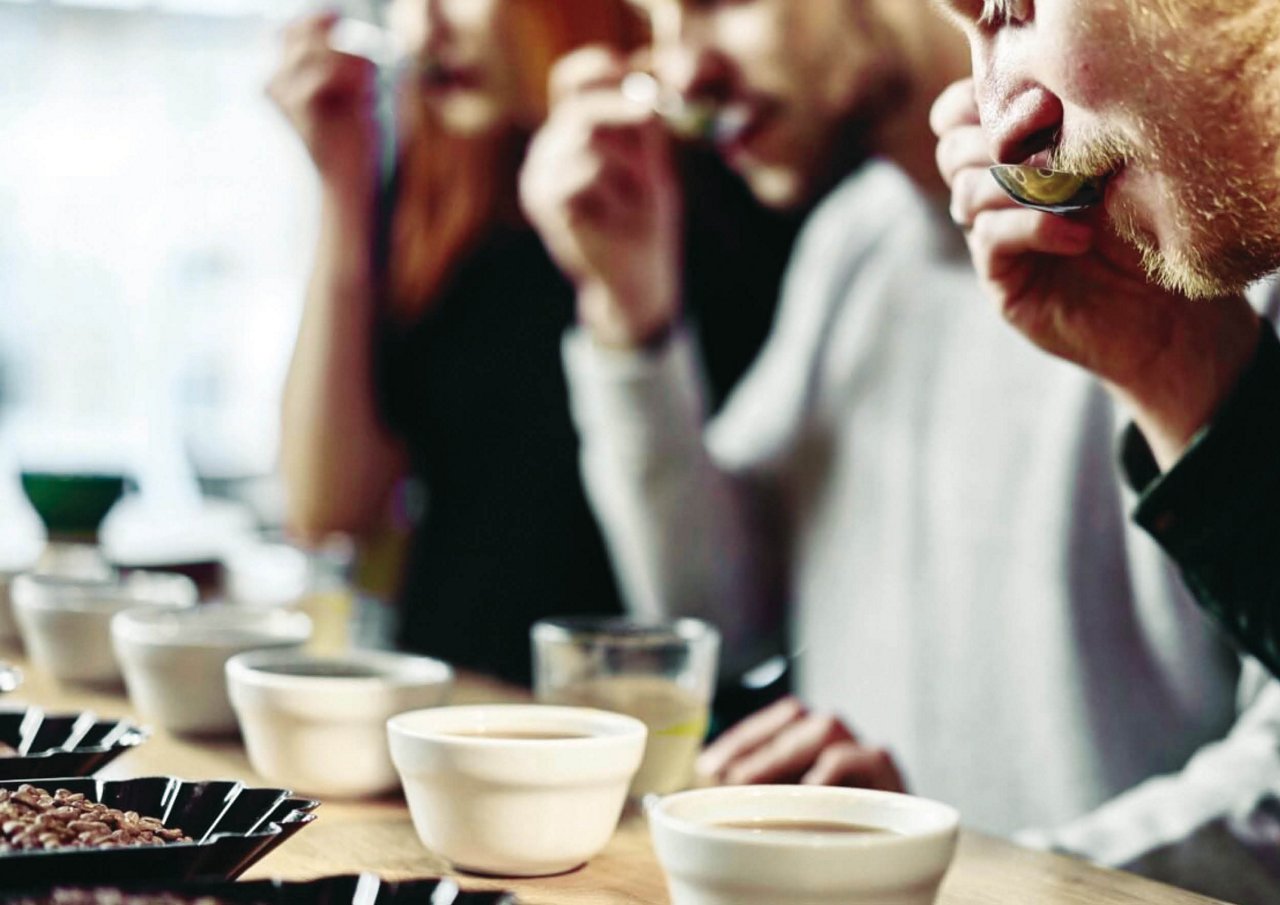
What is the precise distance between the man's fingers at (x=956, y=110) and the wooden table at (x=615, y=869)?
17.9 inches

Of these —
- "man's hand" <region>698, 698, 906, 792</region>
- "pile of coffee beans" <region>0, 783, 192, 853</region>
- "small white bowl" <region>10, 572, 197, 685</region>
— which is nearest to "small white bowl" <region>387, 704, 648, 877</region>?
"pile of coffee beans" <region>0, 783, 192, 853</region>

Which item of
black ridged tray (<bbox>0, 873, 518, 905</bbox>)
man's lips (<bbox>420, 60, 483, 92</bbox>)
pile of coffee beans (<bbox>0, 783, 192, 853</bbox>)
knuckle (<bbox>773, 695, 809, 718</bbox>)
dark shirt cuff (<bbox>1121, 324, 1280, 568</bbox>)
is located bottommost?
knuckle (<bbox>773, 695, 809, 718</bbox>)

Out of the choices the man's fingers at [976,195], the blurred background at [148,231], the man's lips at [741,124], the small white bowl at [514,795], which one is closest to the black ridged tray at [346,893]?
the small white bowl at [514,795]

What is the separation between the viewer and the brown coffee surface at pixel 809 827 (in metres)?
0.69

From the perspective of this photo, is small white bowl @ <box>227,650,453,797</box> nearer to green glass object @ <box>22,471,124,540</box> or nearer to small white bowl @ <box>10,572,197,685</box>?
small white bowl @ <box>10,572,197,685</box>

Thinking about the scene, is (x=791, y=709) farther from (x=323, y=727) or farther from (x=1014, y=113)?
(x=1014, y=113)

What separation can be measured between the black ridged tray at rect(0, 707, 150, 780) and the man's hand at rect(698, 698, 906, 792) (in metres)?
0.42

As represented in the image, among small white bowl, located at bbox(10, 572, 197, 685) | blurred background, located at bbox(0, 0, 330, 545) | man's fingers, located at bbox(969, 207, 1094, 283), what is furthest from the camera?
blurred background, located at bbox(0, 0, 330, 545)

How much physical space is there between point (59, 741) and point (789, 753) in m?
0.49

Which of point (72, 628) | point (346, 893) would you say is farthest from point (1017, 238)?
point (72, 628)

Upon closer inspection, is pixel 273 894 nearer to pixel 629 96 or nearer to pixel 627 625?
pixel 627 625

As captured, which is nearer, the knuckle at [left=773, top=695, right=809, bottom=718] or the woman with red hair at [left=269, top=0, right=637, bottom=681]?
the knuckle at [left=773, top=695, right=809, bottom=718]

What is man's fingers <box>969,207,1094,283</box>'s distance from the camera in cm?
90

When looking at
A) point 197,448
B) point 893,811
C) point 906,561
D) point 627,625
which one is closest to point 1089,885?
point 893,811
